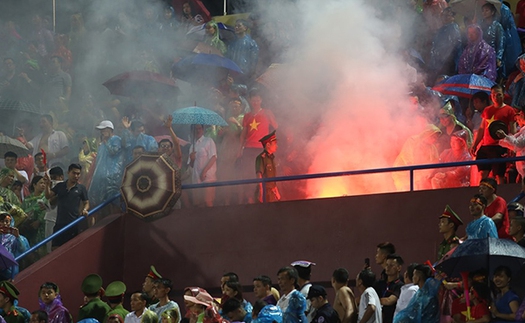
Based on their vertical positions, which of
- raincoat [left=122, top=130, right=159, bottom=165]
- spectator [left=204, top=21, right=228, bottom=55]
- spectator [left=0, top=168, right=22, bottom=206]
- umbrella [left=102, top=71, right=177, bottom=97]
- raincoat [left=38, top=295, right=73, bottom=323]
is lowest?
raincoat [left=38, top=295, right=73, bottom=323]

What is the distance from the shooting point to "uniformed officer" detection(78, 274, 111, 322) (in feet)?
48.5

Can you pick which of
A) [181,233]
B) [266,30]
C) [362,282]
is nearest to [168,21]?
[266,30]

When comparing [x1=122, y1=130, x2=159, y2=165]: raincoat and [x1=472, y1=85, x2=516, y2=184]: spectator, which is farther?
[x1=122, y1=130, x2=159, y2=165]: raincoat

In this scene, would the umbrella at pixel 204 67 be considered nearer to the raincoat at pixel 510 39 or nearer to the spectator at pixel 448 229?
the raincoat at pixel 510 39

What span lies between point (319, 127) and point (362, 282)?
6557mm

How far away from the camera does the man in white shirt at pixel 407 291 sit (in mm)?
13469

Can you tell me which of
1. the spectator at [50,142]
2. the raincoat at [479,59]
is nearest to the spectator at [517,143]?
the raincoat at [479,59]

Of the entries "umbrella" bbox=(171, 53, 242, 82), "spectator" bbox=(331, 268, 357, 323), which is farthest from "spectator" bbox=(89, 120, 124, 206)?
"spectator" bbox=(331, 268, 357, 323)

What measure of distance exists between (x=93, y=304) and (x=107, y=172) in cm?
400

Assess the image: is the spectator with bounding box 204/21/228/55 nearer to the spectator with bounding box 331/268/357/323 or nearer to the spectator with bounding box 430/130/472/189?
the spectator with bounding box 430/130/472/189

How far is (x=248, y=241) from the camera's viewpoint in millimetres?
17672

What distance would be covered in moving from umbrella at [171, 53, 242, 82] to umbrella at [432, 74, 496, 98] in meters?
3.77

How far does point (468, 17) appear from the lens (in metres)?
21.7

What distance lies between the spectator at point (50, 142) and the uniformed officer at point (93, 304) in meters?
5.54
